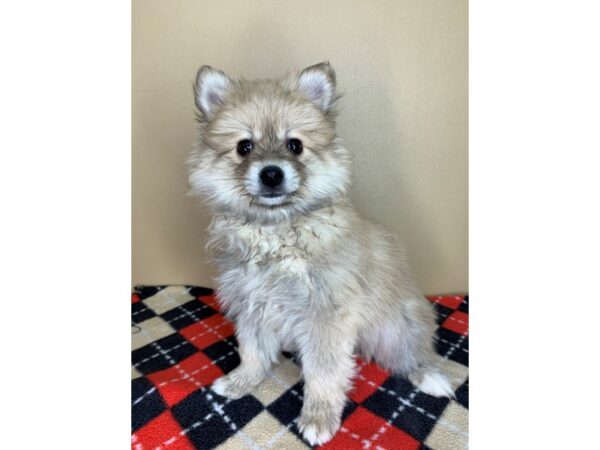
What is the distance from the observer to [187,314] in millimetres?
2203

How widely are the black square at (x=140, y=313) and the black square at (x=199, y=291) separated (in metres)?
0.28

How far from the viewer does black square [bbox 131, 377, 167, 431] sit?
142 centimetres

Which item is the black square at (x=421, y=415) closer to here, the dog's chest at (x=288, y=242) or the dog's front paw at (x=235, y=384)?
the dog's front paw at (x=235, y=384)

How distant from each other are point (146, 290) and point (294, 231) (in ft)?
4.86

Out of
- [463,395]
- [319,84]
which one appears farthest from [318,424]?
[319,84]

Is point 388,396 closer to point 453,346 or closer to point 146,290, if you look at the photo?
point 453,346

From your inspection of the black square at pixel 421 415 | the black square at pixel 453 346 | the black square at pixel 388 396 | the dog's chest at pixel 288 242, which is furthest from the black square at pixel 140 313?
the black square at pixel 453 346

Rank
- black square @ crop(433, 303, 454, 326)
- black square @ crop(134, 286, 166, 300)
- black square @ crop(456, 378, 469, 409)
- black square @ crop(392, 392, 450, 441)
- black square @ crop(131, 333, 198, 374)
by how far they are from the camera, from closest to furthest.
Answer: black square @ crop(392, 392, 450, 441) → black square @ crop(456, 378, 469, 409) → black square @ crop(131, 333, 198, 374) → black square @ crop(433, 303, 454, 326) → black square @ crop(134, 286, 166, 300)

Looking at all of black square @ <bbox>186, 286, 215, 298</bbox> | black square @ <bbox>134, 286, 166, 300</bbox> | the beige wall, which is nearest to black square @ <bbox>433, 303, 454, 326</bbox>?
the beige wall

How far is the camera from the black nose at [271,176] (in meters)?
1.30

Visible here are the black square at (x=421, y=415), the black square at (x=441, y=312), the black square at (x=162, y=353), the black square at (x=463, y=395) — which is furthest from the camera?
the black square at (x=441, y=312)

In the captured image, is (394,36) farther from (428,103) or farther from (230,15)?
(230,15)

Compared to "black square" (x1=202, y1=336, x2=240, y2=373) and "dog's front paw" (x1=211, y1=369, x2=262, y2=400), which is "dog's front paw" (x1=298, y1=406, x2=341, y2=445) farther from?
"black square" (x1=202, y1=336, x2=240, y2=373)

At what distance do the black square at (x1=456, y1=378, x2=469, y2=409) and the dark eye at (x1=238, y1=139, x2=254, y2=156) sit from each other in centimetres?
133
